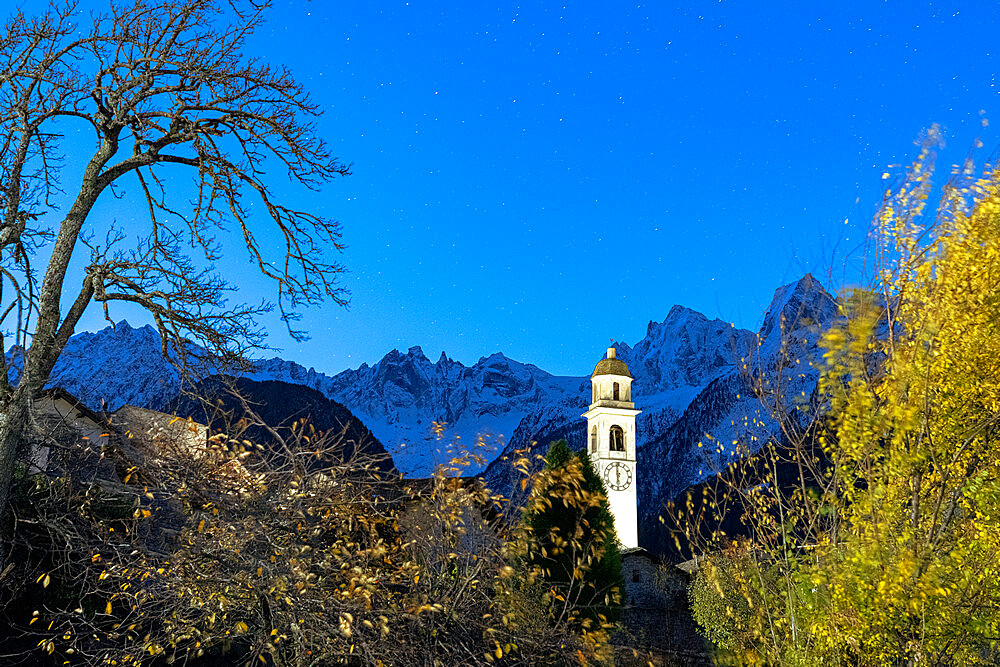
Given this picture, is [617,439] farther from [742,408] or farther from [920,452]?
[742,408]

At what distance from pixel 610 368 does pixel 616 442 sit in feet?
12.7

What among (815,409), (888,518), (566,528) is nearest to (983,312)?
(888,518)

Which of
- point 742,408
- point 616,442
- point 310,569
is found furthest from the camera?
point 742,408

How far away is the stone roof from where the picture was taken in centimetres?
3738

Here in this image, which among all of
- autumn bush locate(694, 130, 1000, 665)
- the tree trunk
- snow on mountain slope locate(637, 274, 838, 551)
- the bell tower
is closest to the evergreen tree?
snow on mountain slope locate(637, 274, 838, 551)

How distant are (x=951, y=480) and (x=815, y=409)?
292 centimetres

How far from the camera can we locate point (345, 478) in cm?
788

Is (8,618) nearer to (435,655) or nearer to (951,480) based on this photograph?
(435,655)

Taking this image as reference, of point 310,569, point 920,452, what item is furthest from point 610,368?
point 310,569

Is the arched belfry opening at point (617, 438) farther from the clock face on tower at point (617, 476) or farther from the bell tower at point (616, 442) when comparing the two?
the clock face on tower at point (617, 476)

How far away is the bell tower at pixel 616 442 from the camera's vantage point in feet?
120

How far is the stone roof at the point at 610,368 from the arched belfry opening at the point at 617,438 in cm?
276

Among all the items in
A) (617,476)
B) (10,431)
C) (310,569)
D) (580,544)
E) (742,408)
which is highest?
(742,408)

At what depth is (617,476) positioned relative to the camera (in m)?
36.6
